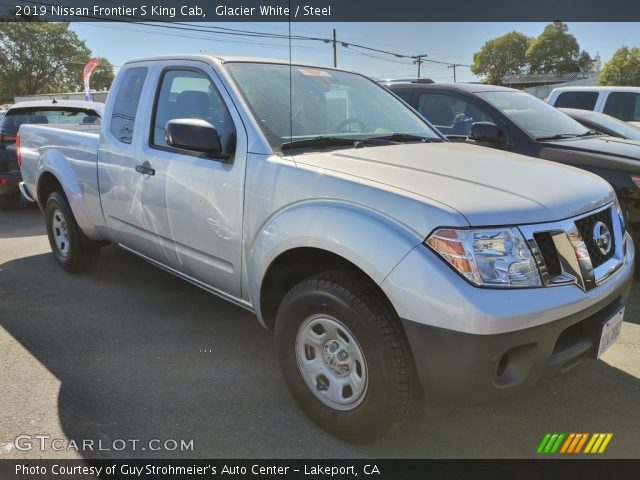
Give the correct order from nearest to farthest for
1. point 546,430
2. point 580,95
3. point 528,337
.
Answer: point 528,337
point 546,430
point 580,95

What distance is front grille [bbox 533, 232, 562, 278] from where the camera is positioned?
210cm

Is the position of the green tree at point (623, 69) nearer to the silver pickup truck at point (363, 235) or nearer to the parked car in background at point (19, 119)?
the parked car in background at point (19, 119)

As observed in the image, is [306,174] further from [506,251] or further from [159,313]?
[159,313]

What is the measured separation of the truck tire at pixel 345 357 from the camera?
7.02 feet

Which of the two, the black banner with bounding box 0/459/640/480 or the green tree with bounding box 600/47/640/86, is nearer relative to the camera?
the black banner with bounding box 0/459/640/480

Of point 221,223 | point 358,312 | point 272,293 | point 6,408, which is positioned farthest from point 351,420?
point 6,408

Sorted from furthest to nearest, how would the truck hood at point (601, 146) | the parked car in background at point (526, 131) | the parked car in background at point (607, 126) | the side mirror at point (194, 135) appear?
1. the parked car in background at point (607, 126)
2. the truck hood at point (601, 146)
3. the parked car in background at point (526, 131)
4. the side mirror at point (194, 135)

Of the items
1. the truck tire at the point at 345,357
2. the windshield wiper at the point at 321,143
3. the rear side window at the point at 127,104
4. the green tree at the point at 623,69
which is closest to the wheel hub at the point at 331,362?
the truck tire at the point at 345,357

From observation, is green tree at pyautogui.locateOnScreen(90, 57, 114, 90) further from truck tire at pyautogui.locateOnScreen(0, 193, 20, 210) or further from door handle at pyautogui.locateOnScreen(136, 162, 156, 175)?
door handle at pyautogui.locateOnScreen(136, 162, 156, 175)

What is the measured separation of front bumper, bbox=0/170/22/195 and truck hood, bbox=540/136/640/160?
7.61 meters

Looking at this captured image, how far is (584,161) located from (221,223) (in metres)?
3.47

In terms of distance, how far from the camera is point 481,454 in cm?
242

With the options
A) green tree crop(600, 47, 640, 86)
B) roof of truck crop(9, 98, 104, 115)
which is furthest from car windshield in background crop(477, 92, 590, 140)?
green tree crop(600, 47, 640, 86)

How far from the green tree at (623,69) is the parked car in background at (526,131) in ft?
142
